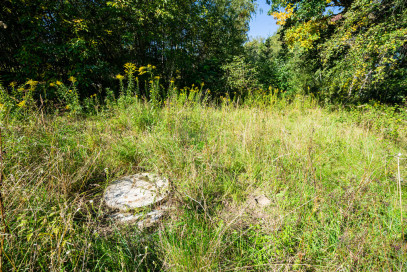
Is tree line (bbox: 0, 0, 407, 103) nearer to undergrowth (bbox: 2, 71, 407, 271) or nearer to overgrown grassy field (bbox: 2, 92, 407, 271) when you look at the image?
undergrowth (bbox: 2, 71, 407, 271)

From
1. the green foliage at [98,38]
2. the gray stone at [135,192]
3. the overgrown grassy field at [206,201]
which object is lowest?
the gray stone at [135,192]

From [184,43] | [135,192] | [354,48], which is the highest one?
[184,43]

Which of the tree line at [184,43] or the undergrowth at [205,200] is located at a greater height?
the tree line at [184,43]

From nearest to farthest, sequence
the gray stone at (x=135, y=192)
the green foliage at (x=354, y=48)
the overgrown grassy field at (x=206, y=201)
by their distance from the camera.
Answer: the overgrown grassy field at (x=206, y=201) → the gray stone at (x=135, y=192) → the green foliage at (x=354, y=48)

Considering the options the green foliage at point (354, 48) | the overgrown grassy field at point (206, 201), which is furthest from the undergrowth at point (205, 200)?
the green foliage at point (354, 48)

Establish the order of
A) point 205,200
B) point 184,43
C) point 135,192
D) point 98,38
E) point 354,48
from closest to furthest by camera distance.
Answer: point 205,200 < point 135,192 < point 354,48 < point 98,38 < point 184,43

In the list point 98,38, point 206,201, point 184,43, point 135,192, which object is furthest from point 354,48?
point 98,38

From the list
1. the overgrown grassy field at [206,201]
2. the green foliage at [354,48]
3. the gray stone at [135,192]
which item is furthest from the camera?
the green foliage at [354,48]

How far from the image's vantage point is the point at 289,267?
1.07 meters

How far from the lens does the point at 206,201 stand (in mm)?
1699

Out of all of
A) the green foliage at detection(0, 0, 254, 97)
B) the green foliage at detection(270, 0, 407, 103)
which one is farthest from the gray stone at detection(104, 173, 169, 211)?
the green foliage at detection(270, 0, 407, 103)

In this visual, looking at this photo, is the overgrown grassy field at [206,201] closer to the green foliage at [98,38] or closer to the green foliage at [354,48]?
the green foliage at [354,48]

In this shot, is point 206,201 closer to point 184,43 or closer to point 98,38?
point 98,38

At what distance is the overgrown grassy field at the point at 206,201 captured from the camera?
110 cm
